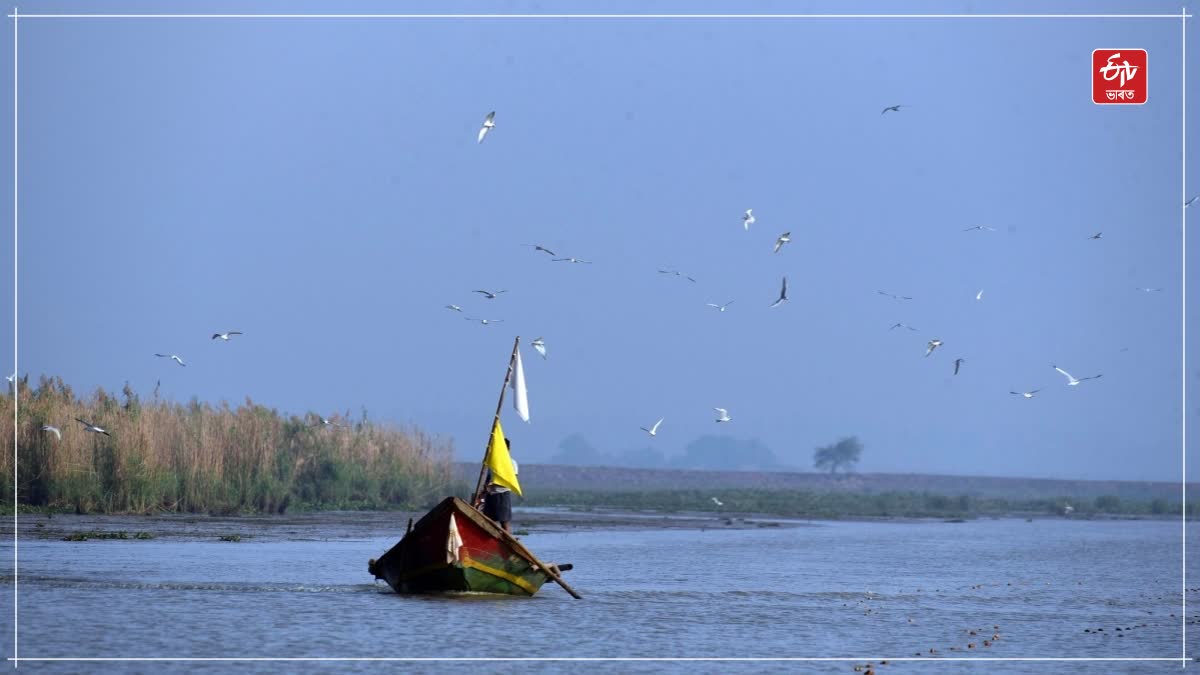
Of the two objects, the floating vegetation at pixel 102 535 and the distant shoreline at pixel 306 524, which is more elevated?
the distant shoreline at pixel 306 524

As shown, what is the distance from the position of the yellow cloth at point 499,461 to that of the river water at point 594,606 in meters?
1.88

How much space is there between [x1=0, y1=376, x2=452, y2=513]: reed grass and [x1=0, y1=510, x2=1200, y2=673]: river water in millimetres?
1477

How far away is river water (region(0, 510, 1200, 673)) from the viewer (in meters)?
21.4

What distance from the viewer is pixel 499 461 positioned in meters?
26.7

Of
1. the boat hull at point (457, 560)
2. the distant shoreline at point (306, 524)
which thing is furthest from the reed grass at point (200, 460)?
the boat hull at point (457, 560)

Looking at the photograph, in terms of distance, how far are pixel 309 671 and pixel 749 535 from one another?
105 feet

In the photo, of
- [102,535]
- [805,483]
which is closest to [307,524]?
[102,535]

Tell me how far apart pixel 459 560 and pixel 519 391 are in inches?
110

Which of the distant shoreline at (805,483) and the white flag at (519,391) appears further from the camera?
the distant shoreline at (805,483)

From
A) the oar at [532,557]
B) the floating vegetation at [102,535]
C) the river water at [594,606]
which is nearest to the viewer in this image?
the river water at [594,606]

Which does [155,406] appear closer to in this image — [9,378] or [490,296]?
[9,378]

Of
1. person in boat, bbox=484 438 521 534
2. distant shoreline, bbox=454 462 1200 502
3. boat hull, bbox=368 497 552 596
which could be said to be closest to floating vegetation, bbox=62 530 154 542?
boat hull, bbox=368 497 552 596

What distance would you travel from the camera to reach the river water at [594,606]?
21.4 metres

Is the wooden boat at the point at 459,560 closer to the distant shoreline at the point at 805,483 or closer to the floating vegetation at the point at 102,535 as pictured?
the floating vegetation at the point at 102,535
